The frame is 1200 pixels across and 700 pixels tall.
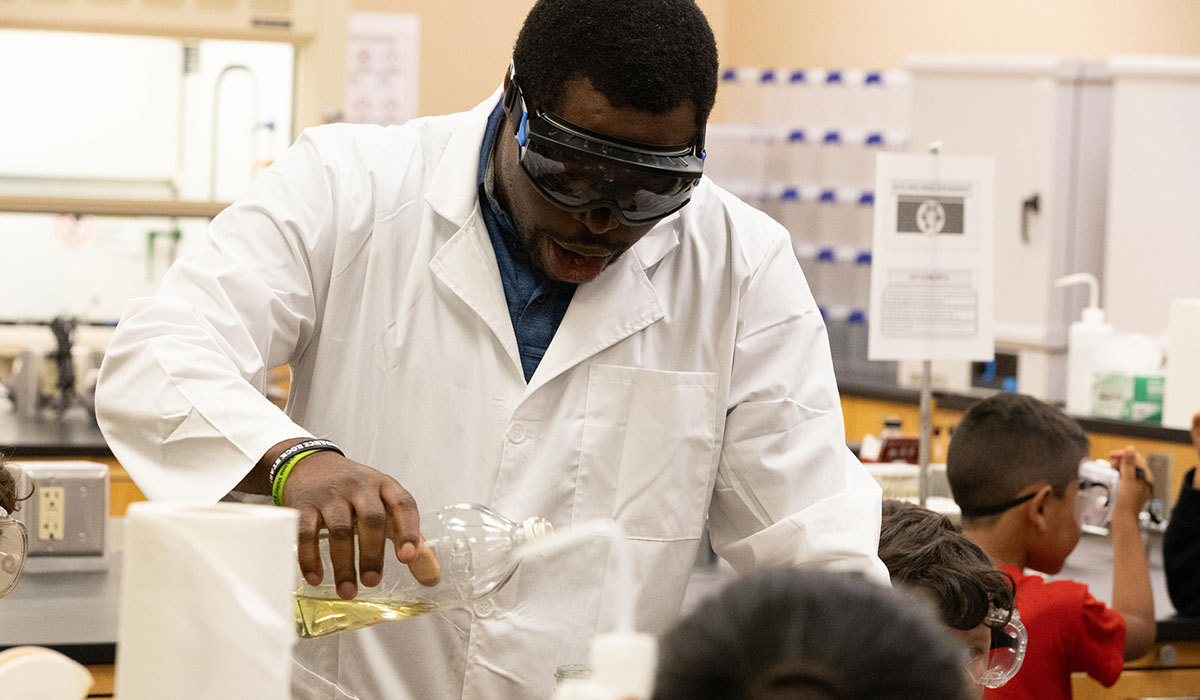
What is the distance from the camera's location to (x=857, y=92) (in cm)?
566

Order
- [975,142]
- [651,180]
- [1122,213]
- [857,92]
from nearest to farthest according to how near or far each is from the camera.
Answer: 1. [651,180]
2. [1122,213]
3. [975,142]
4. [857,92]

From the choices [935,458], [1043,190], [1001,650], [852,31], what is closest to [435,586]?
[1001,650]

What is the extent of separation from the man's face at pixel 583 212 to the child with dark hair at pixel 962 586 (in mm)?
631

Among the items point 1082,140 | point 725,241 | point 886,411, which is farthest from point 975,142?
point 725,241

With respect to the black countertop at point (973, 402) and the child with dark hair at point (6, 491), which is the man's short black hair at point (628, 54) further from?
the black countertop at point (973, 402)

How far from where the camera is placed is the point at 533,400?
148 cm

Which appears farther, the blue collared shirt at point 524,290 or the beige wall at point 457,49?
the beige wall at point 457,49

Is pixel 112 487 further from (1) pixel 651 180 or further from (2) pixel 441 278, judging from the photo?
(1) pixel 651 180

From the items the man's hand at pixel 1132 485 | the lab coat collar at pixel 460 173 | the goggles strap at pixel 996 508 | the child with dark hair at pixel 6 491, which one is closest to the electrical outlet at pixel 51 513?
the child with dark hair at pixel 6 491

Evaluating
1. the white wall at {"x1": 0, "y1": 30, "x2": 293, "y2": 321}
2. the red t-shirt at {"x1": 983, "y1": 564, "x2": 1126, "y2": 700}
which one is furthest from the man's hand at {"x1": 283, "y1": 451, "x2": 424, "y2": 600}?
the white wall at {"x1": 0, "y1": 30, "x2": 293, "y2": 321}

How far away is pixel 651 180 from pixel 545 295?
1.03 ft

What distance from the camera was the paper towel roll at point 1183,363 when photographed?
3.43 m

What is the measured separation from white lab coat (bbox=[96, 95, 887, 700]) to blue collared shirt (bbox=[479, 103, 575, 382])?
0.08ft

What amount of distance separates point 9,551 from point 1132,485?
1.93 meters
